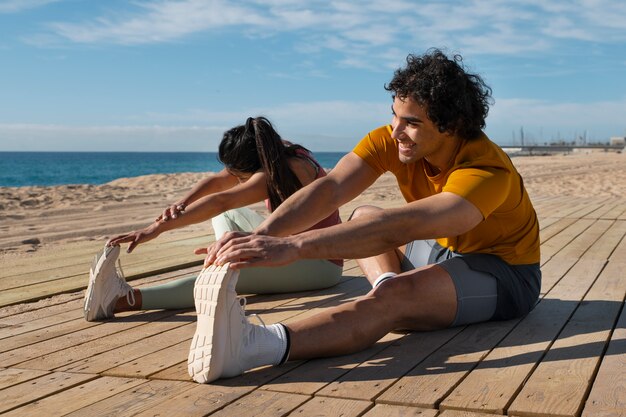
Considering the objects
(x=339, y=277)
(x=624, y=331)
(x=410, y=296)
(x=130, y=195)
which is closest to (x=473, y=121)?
(x=410, y=296)

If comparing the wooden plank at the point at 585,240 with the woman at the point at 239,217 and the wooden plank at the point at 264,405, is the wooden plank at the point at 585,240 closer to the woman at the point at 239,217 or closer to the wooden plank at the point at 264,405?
the woman at the point at 239,217

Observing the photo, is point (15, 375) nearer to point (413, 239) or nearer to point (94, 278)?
point (94, 278)

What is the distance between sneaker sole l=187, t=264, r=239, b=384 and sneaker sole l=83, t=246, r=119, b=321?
959mm

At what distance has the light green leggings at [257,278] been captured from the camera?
3.16m

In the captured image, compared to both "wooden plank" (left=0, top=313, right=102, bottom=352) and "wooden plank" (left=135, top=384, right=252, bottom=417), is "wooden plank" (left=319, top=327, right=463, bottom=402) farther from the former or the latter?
"wooden plank" (left=0, top=313, right=102, bottom=352)

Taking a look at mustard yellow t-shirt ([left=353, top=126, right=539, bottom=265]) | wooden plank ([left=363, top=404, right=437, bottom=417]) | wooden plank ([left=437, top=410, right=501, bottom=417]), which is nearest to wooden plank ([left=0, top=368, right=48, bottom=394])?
wooden plank ([left=363, top=404, right=437, bottom=417])

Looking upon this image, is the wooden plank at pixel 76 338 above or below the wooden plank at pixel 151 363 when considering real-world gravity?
below

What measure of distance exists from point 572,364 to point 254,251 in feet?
3.36

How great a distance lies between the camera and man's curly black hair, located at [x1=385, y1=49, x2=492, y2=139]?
2.39 m

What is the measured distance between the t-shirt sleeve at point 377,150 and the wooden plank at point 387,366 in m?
0.65

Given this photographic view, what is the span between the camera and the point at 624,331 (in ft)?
8.41

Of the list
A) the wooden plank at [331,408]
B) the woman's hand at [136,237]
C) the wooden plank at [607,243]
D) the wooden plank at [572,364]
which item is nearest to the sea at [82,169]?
the wooden plank at [607,243]

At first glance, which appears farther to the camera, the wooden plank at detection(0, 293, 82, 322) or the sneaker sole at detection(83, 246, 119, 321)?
the wooden plank at detection(0, 293, 82, 322)

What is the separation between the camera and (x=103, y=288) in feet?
9.78
